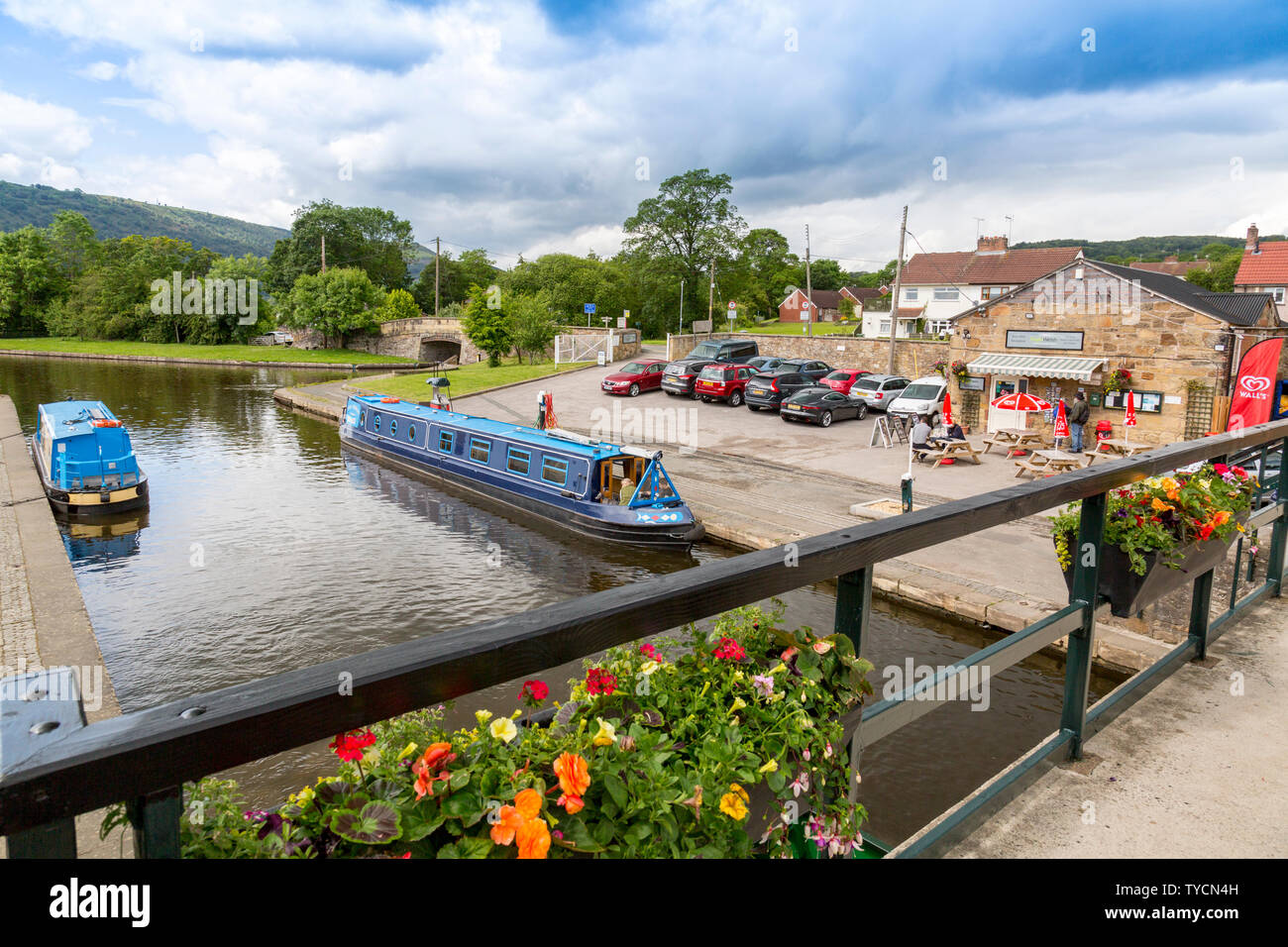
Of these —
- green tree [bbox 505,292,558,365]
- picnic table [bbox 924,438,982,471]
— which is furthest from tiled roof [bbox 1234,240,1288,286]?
picnic table [bbox 924,438,982,471]

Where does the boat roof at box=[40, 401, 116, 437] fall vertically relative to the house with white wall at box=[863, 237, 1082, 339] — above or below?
below

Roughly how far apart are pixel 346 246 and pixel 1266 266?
7332 centimetres

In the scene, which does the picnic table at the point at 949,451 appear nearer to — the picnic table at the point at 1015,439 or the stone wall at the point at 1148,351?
the picnic table at the point at 1015,439

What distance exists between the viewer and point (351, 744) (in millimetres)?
1374

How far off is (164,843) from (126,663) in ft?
37.3

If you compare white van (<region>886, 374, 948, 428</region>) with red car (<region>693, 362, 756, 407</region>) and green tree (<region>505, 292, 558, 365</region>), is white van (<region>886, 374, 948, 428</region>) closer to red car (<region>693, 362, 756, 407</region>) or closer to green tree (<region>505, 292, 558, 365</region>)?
red car (<region>693, 362, 756, 407</region>)

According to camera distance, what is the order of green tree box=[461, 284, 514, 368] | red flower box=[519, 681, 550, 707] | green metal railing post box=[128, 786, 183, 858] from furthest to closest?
green tree box=[461, 284, 514, 368] → red flower box=[519, 681, 550, 707] → green metal railing post box=[128, 786, 183, 858]

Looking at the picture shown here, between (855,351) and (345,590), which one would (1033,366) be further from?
(345,590)

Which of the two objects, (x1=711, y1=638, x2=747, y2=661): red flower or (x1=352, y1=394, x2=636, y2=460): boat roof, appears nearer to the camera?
(x1=711, y1=638, x2=747, y2=661): red flower

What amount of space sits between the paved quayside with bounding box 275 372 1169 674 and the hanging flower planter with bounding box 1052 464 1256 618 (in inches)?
223

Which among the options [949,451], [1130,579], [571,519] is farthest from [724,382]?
[1130,579]

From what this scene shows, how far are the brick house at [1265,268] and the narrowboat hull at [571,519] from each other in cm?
5008

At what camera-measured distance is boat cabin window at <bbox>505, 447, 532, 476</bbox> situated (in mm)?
18156
